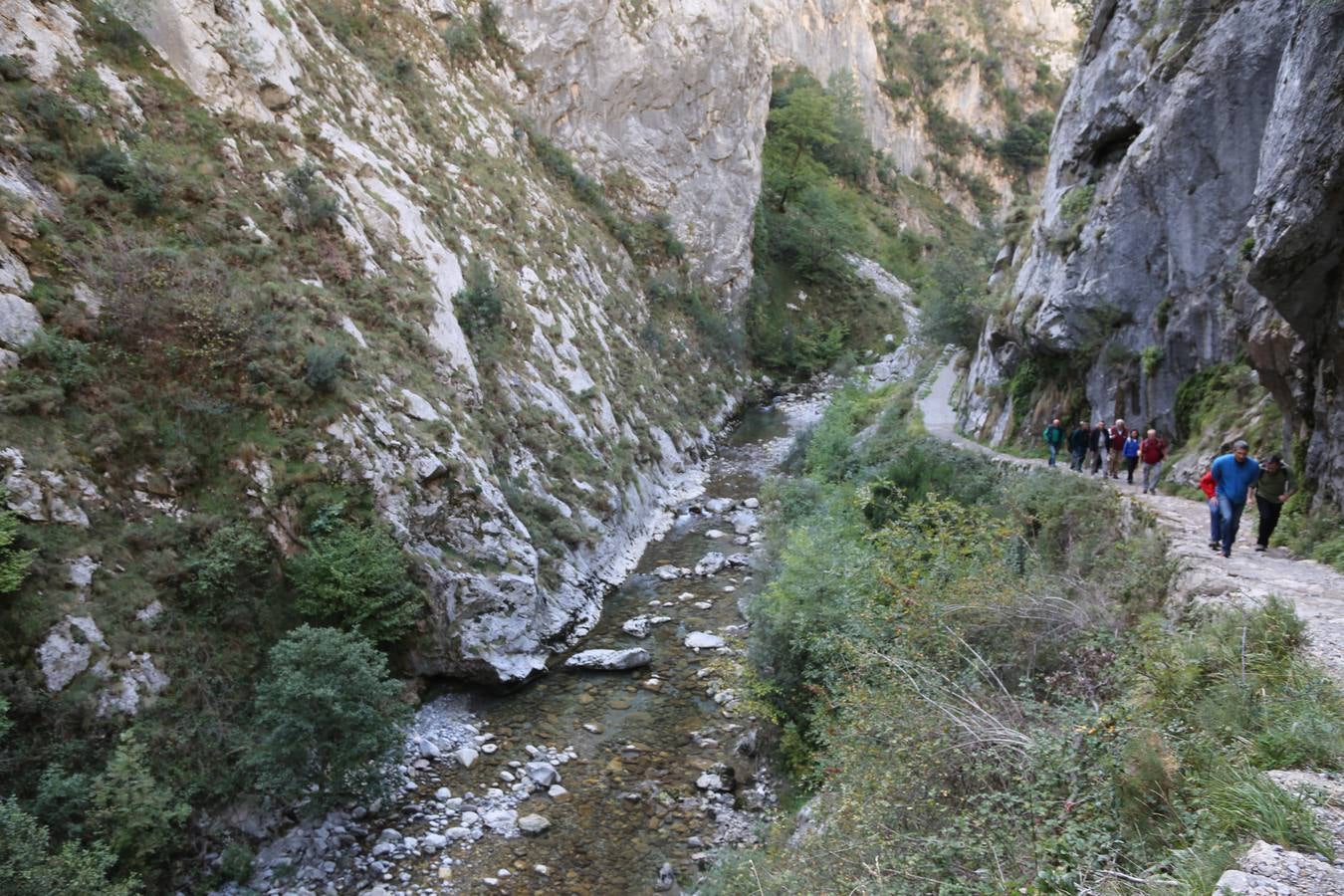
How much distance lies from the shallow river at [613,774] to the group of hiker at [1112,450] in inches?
307

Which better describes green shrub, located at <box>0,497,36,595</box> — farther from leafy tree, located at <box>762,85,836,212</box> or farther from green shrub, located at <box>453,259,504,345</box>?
leafy tree, located at <box>762,85,836,212</box>

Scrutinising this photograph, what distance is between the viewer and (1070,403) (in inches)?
674

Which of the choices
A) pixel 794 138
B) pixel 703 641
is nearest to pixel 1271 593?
pixel 703 641

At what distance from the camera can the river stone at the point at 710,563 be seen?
17.3 m

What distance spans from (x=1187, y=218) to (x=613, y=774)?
14.5 meters

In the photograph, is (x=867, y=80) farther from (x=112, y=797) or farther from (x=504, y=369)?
(x=112, y=797)

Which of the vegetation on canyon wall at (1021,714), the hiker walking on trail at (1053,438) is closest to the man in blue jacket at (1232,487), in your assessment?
the vegetation on canyon wall at (1021,714)

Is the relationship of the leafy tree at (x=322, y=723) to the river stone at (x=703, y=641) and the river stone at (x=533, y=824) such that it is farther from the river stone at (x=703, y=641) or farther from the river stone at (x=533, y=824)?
the river stone at (x=703, y=641)

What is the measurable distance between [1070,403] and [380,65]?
75.2ft

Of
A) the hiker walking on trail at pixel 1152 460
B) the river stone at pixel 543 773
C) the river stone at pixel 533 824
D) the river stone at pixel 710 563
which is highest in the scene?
the hiker walking on trail at pixel 1152 460

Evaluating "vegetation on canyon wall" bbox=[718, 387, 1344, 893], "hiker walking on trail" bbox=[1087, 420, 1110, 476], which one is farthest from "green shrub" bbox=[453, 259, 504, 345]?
"hiker walking on trail" bbox=[1087, 420, 1110, 476]

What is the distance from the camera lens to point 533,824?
9.20m

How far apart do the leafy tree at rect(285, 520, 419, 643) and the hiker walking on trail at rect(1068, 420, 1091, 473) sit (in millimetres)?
13450

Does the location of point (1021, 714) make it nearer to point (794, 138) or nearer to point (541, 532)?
point (541, 532)
